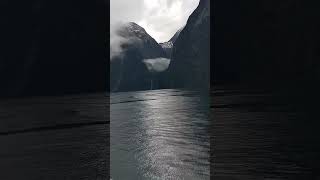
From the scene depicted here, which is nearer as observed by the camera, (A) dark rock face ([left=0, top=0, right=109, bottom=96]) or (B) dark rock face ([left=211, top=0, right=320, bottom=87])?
(B) dark rock face ([left=211, top=0, right=320, bottom=87])

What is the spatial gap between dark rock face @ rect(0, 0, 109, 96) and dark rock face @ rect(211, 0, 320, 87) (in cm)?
2263

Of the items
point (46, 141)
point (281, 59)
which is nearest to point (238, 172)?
point (46, 141)

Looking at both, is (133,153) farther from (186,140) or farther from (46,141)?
(46,141)

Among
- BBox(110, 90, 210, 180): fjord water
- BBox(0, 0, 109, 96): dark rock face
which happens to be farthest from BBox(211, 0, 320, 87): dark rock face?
BBox(110, 90, 210, 180): fjord water

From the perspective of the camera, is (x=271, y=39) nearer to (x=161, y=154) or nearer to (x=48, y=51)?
(x=48, y=51)

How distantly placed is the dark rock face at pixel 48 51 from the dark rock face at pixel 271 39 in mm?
22629

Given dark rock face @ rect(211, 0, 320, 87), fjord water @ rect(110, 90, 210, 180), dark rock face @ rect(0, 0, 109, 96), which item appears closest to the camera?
fjord water @ rect(110, 90, 210, 180)

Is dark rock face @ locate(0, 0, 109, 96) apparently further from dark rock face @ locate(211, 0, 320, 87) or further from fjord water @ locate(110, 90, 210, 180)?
fjord water @ locate(110, 90, 210, 180)

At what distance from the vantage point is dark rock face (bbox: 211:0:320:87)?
54.3m

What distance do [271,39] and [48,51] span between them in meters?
40.1

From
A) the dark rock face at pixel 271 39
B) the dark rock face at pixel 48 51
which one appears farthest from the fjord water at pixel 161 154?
the dark rock face at pixel 48 51

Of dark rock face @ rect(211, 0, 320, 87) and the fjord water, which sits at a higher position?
dark rock face @ rect(211, 0, 320, 87)

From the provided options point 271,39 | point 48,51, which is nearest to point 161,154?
point 271,39

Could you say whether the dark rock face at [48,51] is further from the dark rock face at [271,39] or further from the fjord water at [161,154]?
the fjord water at [161,154]
